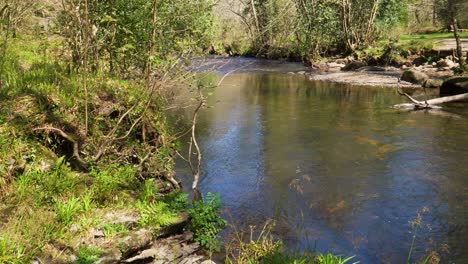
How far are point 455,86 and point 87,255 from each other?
2052 centimetres

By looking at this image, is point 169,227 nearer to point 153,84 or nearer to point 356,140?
point 153,84

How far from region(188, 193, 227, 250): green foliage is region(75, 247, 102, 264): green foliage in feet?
5.79

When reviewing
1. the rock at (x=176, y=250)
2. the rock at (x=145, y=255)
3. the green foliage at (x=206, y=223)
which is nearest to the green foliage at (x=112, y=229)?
the rock at (x=145, y=255)

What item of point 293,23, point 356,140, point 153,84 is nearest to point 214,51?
point 293,23

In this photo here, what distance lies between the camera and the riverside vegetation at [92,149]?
5.92 metres

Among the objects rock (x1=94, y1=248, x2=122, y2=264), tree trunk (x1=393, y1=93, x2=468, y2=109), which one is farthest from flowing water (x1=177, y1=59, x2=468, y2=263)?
rock (x1=94, y1=248, x2=122, y2=264)

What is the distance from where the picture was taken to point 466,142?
45.1 ft

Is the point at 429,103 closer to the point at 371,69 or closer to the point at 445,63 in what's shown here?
the point at 445,63

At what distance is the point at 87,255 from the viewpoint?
559 cm

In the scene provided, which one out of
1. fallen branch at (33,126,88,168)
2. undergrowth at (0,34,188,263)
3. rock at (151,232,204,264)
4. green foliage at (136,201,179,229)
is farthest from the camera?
fallen branch at (33,126,88,168)

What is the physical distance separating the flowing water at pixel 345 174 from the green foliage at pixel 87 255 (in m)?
3.25

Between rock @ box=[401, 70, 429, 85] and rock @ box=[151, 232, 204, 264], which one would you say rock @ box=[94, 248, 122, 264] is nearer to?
rock @ box=[151, 232, 204, 264]

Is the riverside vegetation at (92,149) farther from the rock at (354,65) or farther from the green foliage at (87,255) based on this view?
the rock at (354,65)

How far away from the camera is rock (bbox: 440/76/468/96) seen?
68.5ft
